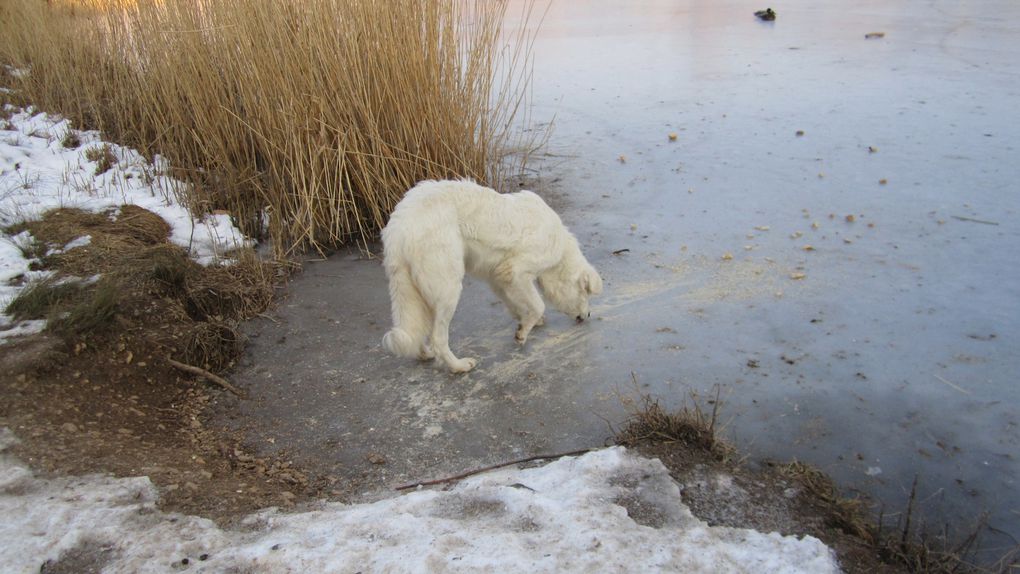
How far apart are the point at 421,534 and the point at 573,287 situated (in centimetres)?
211

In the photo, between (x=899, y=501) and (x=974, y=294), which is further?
(x=974, y=294)

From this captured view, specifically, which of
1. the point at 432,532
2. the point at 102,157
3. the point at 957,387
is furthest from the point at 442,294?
the point at 102,157

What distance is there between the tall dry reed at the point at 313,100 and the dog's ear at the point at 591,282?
5.71ft

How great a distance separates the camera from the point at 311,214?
5.40m

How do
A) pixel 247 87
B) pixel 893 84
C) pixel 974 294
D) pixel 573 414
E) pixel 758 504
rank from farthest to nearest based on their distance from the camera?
pixel 893 84
pixel 247 87
pixel 974 294
pixel 573 414
pixel 758 504

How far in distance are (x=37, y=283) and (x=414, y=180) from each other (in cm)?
254

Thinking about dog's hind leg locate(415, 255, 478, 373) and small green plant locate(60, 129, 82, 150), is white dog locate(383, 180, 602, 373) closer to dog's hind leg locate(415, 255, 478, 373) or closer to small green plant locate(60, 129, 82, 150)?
dog's hind leg locate(415, 255, 478, 373)

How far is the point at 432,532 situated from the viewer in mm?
2582

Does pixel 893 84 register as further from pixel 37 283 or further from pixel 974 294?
pixel 37 283

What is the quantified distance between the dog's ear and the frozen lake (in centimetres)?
20

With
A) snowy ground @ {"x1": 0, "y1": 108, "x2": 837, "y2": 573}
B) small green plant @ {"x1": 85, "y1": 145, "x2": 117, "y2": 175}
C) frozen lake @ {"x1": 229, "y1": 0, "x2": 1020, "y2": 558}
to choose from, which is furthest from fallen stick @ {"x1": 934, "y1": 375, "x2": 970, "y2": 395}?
small green plant @ {"x1": 85, "y1": 145, "x2": 117, "y2": 175}

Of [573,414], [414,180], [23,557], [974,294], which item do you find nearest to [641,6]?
[414,180]

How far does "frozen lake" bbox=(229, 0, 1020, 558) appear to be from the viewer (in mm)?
3256

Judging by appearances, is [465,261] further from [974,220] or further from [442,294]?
[974,220]
